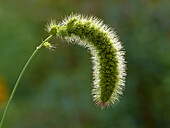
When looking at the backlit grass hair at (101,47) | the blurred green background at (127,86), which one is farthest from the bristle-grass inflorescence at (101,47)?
the blurred green background at (127,86)

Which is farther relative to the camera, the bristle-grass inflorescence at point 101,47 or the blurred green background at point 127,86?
the blurred green background at point 127,86

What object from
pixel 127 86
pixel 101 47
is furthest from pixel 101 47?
→ pixel 127 86

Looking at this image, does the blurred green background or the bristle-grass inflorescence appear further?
the blurred green background

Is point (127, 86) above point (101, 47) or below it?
above

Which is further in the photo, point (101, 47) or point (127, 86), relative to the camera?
point (127, 86)

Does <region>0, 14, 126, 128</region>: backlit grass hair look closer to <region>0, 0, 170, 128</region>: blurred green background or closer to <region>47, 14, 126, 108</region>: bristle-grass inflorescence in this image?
<region>47, 14, 126, 108</region>: bristle-grass inflorescence

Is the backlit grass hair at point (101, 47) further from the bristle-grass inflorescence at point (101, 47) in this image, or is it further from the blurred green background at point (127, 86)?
the blurred green background at point (127, 86)

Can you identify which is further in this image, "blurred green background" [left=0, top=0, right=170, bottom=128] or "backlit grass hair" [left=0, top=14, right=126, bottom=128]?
"blurred green background" [left=0, top=0, right=170, bottom=128]

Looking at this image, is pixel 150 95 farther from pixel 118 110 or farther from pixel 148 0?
pixel 148 0

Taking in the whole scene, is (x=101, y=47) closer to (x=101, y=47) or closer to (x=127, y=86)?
(x=101, y=47)

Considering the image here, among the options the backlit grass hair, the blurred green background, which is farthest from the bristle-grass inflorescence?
the blurred green background

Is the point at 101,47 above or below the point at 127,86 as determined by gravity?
below
